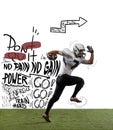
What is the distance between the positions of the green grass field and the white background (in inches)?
5.9

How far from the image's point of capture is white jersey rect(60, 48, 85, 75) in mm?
5297

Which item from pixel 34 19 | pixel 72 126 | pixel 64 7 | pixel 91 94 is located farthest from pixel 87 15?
pixel 72 126

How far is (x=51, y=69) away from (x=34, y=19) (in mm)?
733

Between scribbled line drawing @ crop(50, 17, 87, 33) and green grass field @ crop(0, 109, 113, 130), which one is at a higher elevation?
scribbled line drawing @ crop(50, 17, 87, 33)

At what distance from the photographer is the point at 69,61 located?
5328mm

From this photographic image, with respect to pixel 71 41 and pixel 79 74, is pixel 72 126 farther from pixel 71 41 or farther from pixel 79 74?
pixel 71 41

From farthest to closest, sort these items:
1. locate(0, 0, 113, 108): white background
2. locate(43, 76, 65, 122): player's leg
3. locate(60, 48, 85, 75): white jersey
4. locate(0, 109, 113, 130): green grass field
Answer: locate(0, 0, 113, 108): white background < locate(43, 76, 65, 122): player's leg < locate(60, 48, 85, 75): white jersey < locate(0, 109, 113, 130): green grass field

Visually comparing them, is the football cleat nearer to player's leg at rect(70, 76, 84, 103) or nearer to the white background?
the white background

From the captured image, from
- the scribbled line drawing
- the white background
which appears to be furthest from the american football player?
the scribbled line drawing

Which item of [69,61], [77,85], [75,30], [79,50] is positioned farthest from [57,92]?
[75,30]

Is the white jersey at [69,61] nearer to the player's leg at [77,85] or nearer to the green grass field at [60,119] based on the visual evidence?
the player's leg at [77,85]

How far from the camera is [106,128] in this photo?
16.8ft

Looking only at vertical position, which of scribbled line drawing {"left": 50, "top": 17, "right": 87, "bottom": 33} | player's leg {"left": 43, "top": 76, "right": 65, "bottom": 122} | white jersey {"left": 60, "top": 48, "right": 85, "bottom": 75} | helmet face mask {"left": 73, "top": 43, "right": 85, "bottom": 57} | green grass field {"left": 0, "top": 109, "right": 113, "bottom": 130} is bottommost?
green grass field {"left": 0, "top": 109, "right": 113, "bottom": 130}

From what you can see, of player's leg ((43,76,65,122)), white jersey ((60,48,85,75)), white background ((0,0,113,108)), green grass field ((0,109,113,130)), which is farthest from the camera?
white background ((0,0,113,108))
